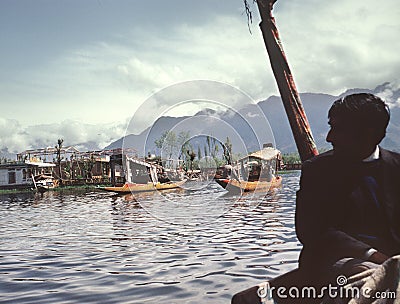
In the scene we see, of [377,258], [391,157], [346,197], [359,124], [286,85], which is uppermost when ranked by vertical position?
[286,85]

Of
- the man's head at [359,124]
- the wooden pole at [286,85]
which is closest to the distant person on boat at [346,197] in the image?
the man's head at [359,124]

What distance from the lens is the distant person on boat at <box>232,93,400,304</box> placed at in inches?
83.9

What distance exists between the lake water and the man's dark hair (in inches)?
103

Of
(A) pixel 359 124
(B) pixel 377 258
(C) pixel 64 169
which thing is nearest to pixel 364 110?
(A) pixel 359 124

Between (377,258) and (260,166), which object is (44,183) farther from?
(377,258)

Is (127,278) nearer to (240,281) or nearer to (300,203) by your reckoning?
(240,281)

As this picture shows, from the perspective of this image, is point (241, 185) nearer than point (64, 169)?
Yes

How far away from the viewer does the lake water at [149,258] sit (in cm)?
482

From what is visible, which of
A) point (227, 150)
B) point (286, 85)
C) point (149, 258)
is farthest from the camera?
point (149, 258)

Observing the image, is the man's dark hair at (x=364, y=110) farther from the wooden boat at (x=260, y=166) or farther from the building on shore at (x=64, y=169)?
the building on shore at (x=64, y=169)

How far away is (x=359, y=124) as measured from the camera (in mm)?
2217

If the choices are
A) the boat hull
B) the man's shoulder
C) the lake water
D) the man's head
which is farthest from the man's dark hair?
the boat hull

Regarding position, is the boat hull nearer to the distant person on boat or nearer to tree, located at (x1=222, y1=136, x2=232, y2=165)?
tree, located at (x1=222, y1=136, x2=232, y2=165)

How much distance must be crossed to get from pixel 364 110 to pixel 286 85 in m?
0.51
